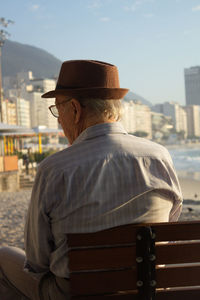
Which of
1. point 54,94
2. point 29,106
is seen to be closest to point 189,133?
point 29,106

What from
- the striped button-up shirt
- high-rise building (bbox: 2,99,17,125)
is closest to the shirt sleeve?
the striped button-up shirt

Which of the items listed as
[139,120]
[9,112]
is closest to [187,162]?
[9,112]

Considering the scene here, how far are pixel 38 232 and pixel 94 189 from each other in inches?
11.2

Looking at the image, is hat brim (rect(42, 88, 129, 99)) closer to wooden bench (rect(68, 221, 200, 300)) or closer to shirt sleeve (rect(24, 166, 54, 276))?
shirt sleeve (rect(24, 166, 54, 276))

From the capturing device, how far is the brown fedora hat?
1.80 m

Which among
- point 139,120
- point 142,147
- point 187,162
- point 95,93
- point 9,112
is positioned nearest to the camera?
point 142,147

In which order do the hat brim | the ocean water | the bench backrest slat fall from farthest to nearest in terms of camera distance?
the ocean water < the hat brim < the bench backrest slat

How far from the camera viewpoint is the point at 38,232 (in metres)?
1.67

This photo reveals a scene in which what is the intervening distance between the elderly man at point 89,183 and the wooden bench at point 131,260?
0.08m

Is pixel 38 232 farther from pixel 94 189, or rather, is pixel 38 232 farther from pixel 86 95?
pixel 86 95

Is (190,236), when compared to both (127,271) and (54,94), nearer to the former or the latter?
(127,271)

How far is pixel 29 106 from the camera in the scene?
451ft

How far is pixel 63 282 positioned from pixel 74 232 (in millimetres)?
212

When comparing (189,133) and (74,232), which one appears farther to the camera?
(189,133)
